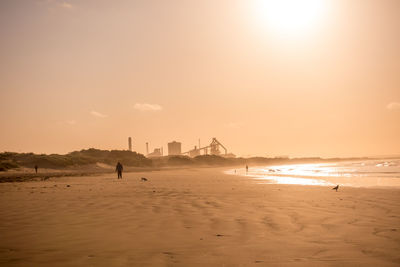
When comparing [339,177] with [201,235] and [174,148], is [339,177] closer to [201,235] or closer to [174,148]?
[201,235]

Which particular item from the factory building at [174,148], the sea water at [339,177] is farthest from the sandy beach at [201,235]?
the factory building at [174,148]

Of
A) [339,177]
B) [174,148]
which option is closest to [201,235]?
[339,177]

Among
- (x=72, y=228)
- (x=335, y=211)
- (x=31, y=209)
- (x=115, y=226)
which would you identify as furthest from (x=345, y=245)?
(x=31, y=209)

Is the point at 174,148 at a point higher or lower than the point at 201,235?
higher

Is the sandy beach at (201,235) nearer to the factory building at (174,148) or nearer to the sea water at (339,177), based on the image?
the sea water at (339,177)

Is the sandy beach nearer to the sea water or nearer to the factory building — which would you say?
the sea water

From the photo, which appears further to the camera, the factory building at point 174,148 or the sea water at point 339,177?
the factory building at point 174,148

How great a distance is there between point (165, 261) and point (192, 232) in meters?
1.70

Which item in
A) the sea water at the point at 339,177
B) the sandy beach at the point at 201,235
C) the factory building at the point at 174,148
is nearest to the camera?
the sandy beach at the point at 201,235

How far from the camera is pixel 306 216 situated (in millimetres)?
7172

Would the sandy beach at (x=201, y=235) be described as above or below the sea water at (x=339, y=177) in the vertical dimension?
above

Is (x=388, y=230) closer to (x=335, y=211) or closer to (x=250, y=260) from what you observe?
(x=335, y=211)

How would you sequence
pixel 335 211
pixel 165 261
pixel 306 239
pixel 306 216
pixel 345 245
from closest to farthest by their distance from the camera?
pixel 165 261 < pixel 345 245 < pixel 306 239 < pixel 306 216 < pixel 335 211

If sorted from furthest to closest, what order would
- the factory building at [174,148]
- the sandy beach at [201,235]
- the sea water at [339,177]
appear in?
the factory building at [174,148]
the sea water at [339,177]
the sandy beach at [201,235]
